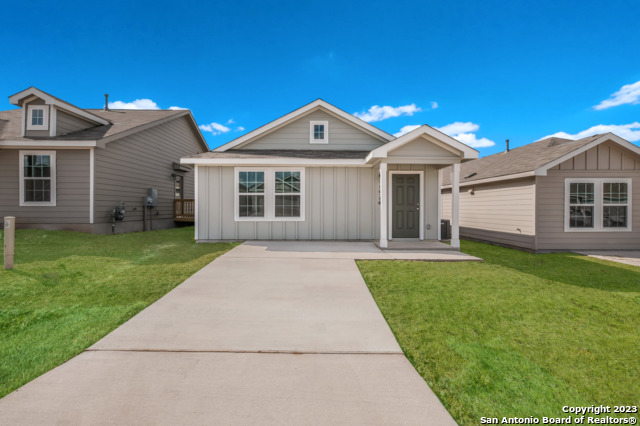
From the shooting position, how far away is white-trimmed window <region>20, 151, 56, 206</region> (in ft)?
31.5

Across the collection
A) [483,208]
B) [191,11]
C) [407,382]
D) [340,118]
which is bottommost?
[407,382]

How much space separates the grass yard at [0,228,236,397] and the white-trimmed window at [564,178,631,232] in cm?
1057

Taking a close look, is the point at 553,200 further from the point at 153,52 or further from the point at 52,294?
the point at 153,52

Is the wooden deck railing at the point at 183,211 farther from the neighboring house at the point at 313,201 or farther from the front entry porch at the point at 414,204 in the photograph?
the front entry porch at the point at 414,204

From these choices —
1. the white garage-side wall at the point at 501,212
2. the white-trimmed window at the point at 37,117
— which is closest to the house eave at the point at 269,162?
the white garage-side wall at the point at 501,212

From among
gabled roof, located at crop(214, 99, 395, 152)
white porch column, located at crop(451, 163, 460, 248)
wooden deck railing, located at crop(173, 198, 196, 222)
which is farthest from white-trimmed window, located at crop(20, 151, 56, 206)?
white porch column, located at crop(451, 163, 460, 248)

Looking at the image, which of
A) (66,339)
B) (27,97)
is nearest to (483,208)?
(66,339)

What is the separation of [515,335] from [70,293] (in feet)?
18.6

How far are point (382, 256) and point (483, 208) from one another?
658cm

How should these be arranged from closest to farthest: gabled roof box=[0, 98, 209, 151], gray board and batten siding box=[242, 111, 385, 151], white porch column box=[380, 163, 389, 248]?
white porch column box=[380, 163, 389, 248]
gabled roof box=[0, 98, 209, 151]
gray board and batten siding box=[242, 111, 385, 151]

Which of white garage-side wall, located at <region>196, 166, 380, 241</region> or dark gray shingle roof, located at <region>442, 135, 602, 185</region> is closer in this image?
dark gray shingle roof, located at <region>442, 135, 602, 185</region>

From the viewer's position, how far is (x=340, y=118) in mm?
10086

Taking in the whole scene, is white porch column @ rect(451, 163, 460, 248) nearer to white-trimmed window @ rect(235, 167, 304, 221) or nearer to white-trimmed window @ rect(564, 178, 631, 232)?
white-trimmed window @ rect(564, 178, 631, 232)

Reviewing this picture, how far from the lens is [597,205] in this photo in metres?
8.42
